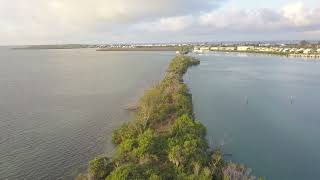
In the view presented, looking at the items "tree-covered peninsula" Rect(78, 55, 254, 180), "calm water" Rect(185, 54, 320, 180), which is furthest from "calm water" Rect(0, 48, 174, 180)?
"calm water" Rect(185, 54, 320, 180)

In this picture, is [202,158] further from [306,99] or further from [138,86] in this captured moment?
[138,86]

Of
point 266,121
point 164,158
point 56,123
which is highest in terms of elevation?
point 164,158

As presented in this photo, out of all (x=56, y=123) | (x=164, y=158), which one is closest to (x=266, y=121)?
(x=164, y=158)

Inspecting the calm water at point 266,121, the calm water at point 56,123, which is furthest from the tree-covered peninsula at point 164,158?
the calm water at point 266,121

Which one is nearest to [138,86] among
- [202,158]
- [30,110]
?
[30,110]

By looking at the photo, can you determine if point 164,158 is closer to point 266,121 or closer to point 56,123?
point 56,123

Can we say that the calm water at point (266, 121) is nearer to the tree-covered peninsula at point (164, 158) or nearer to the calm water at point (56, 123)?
the tree-covered peninsula at point (164, 158)

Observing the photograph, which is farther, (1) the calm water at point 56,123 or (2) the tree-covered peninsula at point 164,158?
(1) the calm water at point 56,123

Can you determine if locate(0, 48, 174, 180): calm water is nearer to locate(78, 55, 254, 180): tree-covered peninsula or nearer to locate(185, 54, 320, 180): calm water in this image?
locate(78, 55, 254, 180): tree-covered peninsula
